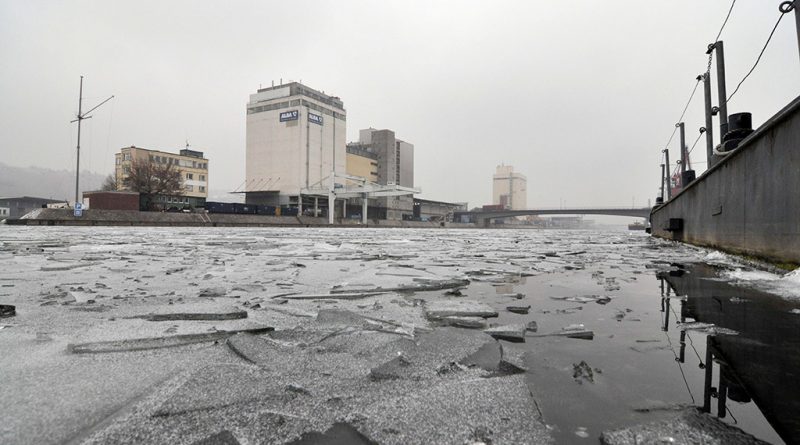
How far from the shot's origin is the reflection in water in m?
1.21

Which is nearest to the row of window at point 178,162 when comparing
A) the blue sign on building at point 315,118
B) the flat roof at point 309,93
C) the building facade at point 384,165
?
the flat roof at point 309,93

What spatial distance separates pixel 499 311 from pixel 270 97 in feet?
274

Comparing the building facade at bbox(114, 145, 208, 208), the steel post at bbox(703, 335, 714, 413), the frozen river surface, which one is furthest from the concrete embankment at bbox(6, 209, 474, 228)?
the steel post at bbox(703, 335, 714, 413)

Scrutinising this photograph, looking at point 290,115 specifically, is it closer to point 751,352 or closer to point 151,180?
point 151,180

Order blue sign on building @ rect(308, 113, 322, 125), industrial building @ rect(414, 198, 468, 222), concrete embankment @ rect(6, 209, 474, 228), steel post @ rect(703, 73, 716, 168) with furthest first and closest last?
industrial building @ rect(414, 198, 468, 222) → blue sign on building @ rect(308, 113, 322, 125) → concrete embankment @ rect(6, 209, 474, 228) → steel post @ rect(703, 73, 716, 168)

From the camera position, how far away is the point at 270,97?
256ft

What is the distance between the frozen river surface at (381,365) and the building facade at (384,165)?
83018 mm

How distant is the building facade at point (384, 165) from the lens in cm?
9031

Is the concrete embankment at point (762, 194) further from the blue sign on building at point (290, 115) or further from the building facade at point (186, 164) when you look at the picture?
the building facade at point (186, 164)

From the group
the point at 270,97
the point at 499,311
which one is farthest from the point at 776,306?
the point at 270,97

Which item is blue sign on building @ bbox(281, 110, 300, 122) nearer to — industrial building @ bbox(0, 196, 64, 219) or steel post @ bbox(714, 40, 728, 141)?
industrial building @ bbox(0, 196, 64, 219)

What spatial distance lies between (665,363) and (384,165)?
341 ft

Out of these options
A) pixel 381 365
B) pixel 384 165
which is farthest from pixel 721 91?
pixel 384 165

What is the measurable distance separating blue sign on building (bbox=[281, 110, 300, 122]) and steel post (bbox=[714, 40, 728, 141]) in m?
71.3
